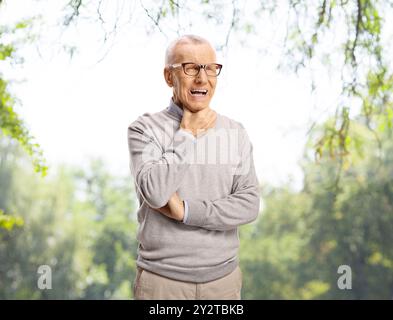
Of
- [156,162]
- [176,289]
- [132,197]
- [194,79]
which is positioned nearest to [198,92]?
[194,79]

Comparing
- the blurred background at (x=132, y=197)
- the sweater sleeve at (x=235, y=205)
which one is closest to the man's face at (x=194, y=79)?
the sweater sleeve at (x=235, y=205)

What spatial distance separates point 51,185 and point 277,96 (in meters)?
6.34

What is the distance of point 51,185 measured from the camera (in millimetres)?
13000

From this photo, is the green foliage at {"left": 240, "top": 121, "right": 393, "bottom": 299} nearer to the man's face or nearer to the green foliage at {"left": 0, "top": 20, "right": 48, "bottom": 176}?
the green foliage at {"left": 0, "top": 20, "right": 48, "bottom": 176}

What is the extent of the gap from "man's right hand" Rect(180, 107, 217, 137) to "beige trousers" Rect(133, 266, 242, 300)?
33 cm

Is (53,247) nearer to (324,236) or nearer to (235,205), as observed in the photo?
(324,236)

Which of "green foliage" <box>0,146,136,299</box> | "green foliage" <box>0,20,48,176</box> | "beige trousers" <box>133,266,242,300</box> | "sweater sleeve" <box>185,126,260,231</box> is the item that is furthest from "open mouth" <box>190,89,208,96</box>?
"green foliage" <box>0,146,136,299</box>

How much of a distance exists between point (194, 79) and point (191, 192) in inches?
9.9

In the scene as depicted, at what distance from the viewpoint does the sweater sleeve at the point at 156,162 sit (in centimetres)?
121

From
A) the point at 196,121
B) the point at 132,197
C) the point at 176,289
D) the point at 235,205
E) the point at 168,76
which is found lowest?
the point at 132,197

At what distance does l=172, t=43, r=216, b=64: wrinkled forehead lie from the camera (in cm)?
129

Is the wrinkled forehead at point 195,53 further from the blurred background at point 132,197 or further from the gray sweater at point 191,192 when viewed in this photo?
the blurred background at point 132,197

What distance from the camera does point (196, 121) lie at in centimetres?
131
